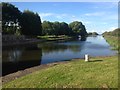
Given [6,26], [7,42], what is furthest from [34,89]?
[6,26]

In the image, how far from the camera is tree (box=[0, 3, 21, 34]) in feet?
278

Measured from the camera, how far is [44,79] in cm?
1510

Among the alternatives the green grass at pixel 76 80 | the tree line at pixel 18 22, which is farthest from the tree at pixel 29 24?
the green grass at pixel 76 80

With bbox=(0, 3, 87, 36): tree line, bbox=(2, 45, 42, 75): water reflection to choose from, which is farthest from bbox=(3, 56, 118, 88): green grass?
bbox=(0, 3, 87, 36): tree line

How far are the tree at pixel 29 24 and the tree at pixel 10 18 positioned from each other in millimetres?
3156

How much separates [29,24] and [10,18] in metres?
12.5

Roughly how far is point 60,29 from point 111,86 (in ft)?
495

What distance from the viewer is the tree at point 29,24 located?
320 feet

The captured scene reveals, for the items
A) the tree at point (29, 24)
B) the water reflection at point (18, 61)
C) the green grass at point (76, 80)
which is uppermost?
the tree at point (29, 24)

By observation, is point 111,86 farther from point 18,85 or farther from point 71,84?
point 18,85

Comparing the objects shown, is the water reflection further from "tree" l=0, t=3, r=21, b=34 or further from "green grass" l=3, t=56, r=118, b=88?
"tree" l=0, t=3, r=21, b=34

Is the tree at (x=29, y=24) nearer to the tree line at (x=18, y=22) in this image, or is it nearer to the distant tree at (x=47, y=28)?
the tree line at (x=18, y=22)

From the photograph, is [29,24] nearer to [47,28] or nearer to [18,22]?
[18,22]

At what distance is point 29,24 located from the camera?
3888 inches
